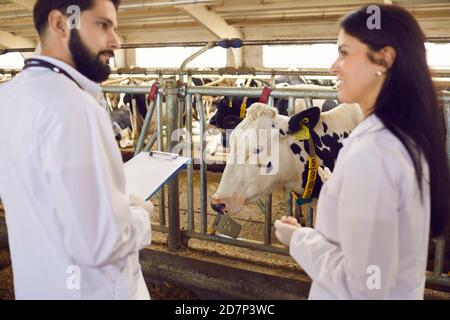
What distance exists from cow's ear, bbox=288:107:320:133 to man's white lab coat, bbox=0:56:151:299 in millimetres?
1384

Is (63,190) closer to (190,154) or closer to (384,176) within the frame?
(384,176)

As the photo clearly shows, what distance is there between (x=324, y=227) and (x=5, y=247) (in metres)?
3.78

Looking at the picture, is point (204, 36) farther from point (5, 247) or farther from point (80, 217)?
point (80, 217)

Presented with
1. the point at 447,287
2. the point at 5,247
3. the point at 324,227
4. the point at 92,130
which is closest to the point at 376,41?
the point at 324,227

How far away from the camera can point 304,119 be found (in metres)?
2.54

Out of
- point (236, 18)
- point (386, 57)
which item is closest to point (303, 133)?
point (386, 57)

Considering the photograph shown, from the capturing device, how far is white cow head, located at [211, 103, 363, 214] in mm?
2619

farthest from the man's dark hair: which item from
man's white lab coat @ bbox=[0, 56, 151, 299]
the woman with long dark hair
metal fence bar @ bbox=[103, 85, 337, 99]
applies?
metal fence bar @ bbox=[103, 85, 337, 99]

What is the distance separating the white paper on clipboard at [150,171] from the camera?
A: 1.69 metres

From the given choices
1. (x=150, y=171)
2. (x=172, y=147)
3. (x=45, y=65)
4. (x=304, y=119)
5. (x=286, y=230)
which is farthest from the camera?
(x=172, y=147)

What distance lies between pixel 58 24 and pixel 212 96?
545 cm

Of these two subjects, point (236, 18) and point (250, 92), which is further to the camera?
point (236, 18)

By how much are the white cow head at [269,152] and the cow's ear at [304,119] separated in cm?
2

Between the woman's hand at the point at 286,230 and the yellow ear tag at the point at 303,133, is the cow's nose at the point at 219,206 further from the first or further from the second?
the woman's hand at the point at 286,230
